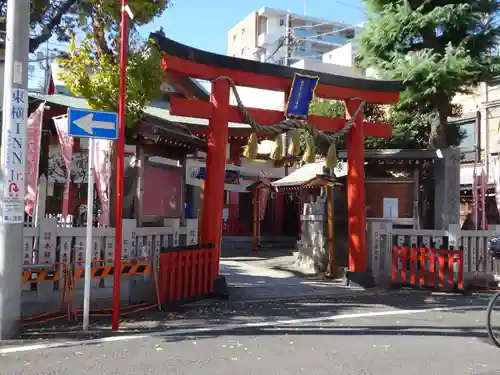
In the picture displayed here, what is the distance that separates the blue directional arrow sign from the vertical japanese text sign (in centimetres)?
61

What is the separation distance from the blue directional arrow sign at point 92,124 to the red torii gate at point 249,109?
260 centimetres

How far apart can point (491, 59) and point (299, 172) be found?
6109 mm

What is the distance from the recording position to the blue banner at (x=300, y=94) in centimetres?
1053

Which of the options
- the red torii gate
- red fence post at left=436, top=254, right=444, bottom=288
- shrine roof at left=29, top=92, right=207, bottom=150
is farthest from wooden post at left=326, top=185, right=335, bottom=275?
shrine roof at left=29, top=92, right=207, bottom=150

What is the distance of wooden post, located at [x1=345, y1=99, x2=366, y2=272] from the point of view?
441 inches

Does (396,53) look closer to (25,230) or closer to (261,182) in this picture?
(261,182)

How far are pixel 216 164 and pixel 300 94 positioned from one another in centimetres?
246

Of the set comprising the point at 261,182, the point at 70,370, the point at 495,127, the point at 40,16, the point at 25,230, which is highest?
the point at 40,16

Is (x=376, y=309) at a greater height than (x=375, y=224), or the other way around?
(x=375, y=224)

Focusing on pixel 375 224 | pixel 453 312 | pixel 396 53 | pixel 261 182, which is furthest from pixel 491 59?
pixel 261 182

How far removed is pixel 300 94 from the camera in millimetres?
10586

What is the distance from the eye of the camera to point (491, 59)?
41.0ft

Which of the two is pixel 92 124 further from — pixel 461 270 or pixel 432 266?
pixel 461 270

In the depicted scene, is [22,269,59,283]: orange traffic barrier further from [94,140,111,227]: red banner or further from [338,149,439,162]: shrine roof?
[338,149,439,162]: shrine roof
